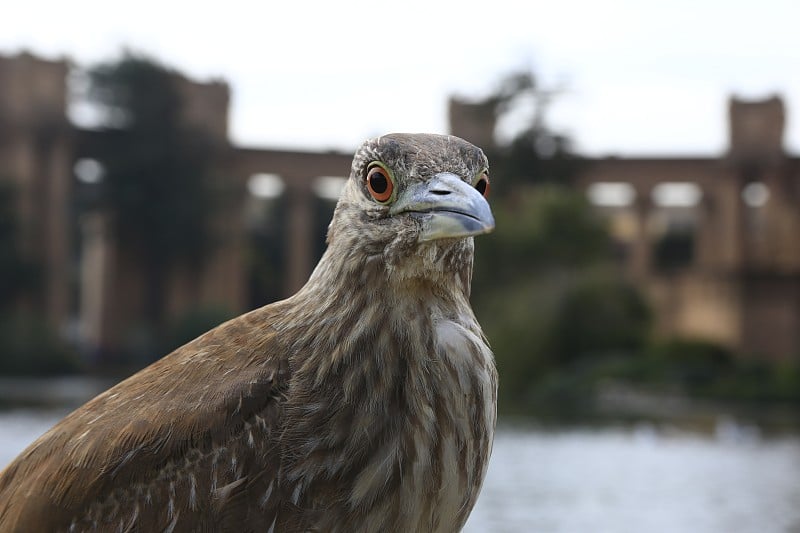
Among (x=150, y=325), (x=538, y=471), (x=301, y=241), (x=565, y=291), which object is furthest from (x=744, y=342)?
(x=538, y=471)

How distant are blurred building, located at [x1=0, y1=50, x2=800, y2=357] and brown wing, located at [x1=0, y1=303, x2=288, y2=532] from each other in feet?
169

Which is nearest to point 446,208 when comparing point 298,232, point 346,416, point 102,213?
point 346,416

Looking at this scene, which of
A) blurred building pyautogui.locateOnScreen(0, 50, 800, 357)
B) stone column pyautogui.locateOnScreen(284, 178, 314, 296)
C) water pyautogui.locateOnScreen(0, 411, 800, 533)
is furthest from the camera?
stone column pyautogui.locateOnScreen(284, 178, 314, 296)

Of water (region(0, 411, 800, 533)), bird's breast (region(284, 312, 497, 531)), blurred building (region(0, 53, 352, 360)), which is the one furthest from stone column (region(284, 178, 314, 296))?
bird's breast (region(284, 312, 497, 531))

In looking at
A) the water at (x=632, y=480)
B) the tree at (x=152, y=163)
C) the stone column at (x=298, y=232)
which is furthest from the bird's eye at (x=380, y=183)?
the stone column at (x=298, y=232)

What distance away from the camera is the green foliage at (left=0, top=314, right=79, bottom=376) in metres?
47.1

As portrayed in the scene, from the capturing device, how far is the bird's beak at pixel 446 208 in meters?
2.96

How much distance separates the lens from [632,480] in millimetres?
20891

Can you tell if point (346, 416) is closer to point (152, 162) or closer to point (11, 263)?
point (11, 263)

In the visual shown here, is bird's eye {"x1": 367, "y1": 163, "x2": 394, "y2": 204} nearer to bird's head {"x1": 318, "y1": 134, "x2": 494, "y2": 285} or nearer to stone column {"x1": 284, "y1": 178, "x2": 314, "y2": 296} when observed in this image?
bird's head {"x1": 318, "y1": 134, "x2": 494, "y2": 285}

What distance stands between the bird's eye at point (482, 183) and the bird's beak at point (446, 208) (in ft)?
0.34

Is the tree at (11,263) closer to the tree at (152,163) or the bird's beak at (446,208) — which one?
the tree at (152,163)

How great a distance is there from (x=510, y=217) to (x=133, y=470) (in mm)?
42498

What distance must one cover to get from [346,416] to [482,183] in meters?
0.70
